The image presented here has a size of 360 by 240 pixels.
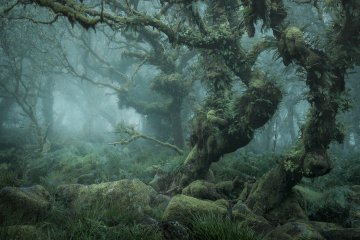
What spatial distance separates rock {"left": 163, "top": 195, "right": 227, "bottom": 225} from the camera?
25.1 ft

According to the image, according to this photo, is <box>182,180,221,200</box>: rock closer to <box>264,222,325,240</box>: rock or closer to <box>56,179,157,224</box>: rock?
<box>56,179,157,224</box>: rock

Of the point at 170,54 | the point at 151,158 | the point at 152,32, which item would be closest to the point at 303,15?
the point at 170,54

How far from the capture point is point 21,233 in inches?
245

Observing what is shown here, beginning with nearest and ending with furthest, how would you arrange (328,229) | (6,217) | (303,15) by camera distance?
(6,217)
(328,229)
(303,15)

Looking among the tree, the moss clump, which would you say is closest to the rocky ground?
the tree

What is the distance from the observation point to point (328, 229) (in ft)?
25.4

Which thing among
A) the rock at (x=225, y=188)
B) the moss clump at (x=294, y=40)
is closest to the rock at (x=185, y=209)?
the rock at (x=225, y=188)

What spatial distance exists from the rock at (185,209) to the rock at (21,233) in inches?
104

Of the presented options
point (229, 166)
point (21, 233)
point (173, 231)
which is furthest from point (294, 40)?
point (21, 233)

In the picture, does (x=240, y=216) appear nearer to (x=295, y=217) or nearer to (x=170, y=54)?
(x=295, y=217)

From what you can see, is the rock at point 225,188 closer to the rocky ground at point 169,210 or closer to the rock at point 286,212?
the rocky ground at point 169,210

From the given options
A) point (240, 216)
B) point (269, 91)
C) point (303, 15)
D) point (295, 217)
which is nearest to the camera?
point (240, 216)

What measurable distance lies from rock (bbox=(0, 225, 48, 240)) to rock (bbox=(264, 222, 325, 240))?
166 inches

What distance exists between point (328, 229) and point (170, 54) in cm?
1623
